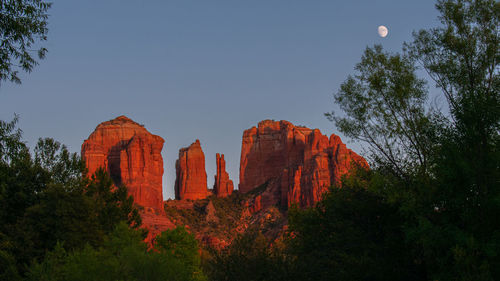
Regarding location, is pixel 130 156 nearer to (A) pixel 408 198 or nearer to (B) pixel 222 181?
(B) pixel 222 181

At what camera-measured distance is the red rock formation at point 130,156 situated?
135500 mm

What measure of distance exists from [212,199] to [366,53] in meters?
127

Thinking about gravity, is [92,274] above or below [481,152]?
below

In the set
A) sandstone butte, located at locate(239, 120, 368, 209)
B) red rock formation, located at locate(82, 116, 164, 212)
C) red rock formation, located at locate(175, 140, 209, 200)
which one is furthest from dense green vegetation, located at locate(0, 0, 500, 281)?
red rock formation, located at locate(175, 140, 209, 200)

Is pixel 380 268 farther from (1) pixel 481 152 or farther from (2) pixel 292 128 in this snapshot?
(2) pixel 292 128

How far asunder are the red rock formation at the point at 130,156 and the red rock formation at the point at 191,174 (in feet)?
47.6

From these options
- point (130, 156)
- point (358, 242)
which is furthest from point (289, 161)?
point (358, 242)

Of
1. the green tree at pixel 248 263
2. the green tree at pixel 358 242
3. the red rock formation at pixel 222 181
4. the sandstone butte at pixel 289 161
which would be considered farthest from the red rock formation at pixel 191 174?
the green tree at pixel 248 263

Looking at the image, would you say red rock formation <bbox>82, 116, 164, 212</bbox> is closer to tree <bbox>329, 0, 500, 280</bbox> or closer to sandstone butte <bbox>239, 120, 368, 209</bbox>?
sandstone butte <bbox>239, 120, 368, 209</bbox>

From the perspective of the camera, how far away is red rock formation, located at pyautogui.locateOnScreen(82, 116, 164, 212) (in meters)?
136

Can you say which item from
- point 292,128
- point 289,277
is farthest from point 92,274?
point 292,128

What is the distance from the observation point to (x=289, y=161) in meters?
151

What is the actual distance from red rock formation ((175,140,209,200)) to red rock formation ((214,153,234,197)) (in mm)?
4359

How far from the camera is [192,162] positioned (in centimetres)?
16038
